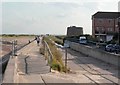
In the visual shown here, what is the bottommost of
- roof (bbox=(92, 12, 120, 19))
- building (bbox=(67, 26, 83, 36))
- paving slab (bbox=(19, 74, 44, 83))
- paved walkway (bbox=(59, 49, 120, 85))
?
paved walkway (bbox=(59, 49, 120, 85))

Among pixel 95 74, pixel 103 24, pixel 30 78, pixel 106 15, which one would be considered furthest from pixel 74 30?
pixel 30 78

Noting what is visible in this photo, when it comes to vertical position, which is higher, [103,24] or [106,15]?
[106,15]

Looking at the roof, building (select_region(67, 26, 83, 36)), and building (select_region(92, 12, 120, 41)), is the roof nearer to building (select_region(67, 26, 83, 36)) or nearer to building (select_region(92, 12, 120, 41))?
building (select_region(92, 12, 120, 41))

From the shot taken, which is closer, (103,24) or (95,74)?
(95,74)

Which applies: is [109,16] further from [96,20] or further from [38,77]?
[38,77]

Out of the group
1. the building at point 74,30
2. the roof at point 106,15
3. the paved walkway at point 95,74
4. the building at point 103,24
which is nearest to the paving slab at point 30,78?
the paved walkway at point 95,74

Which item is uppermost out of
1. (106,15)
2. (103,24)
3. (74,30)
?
(106,15)

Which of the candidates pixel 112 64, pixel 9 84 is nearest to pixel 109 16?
pixel 112 64

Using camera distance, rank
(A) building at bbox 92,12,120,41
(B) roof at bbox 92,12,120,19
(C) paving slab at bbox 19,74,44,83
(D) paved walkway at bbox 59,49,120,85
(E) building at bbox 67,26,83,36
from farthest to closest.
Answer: (E) building at bbox 67,26,83,36 < (B) roof at bbox 92,12,120,19 < (A) building at bbox 92,12,120,41 < (D) paved walkway at bbox 59,49,120,85 < (C) paving slab at bbox 19,74,44,83

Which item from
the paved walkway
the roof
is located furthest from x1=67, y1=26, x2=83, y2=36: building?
the paved walkway

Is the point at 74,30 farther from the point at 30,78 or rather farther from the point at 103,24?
the point at 30,78

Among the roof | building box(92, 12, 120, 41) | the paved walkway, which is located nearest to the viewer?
the paved walkway

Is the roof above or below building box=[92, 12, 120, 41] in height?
above

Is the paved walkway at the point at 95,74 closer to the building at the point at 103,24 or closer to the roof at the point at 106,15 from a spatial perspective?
the building at the point at 103,24
